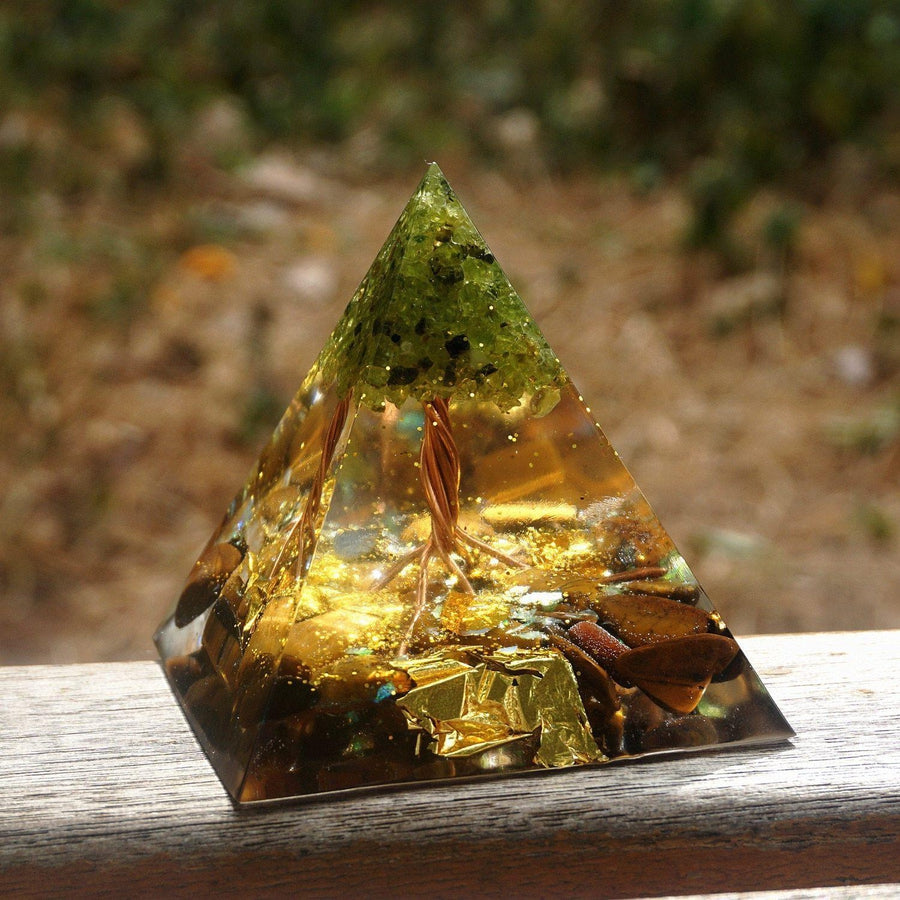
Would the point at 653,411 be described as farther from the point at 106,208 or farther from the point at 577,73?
the point at 106,208

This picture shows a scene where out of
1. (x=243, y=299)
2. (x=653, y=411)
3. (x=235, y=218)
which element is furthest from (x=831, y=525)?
(x=235, y=218)

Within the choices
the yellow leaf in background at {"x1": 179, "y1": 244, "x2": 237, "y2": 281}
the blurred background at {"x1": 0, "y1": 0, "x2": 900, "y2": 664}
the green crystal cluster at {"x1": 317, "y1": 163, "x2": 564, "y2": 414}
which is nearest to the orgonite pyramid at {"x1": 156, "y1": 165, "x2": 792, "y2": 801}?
the green crystal cluster at {"x1": 317, "y1": 163, "x2": 564, "y2": 414}

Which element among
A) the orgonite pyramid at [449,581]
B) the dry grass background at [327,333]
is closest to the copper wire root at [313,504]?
the orgonite pyramid at [449,581]

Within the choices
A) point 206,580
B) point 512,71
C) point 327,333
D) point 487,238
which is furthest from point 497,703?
point 512,71

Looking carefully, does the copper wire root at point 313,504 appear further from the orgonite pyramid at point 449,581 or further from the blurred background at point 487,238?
the blurred background at point 487,238

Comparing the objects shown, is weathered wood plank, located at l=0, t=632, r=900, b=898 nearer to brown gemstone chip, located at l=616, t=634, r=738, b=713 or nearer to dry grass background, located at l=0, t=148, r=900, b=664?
brown gemstone chip, located at l=616, t=634, r=738, b=713
